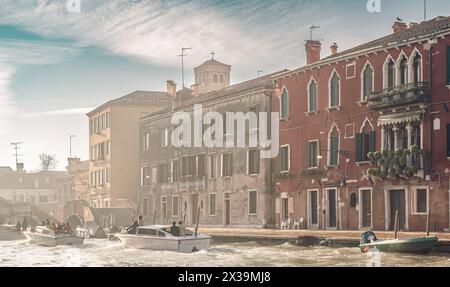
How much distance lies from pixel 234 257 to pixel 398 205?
A: 6.18 meters

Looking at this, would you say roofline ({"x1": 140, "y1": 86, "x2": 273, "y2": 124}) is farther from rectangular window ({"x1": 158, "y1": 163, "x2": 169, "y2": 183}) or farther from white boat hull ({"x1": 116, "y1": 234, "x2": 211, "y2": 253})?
white boat hull ({"x1": 116, "y1": 234, "x2": 211, "y2": 253})

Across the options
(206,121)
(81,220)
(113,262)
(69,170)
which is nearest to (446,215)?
(113,262)

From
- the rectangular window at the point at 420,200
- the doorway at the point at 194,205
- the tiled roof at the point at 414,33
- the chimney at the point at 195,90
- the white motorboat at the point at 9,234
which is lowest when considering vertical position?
the white motorboat at the point at 9,234

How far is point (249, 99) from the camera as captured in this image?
31672 mm

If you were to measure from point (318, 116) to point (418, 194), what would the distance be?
18.5ft

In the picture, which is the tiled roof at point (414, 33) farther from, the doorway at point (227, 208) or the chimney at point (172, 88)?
the chimney at point (172, 88)

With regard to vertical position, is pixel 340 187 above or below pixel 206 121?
below

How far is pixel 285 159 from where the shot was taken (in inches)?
1174

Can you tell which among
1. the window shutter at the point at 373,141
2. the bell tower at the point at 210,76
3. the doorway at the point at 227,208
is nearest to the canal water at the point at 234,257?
the window shutter at the point at 373,141

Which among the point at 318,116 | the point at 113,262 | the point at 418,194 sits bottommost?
the point at 113,262

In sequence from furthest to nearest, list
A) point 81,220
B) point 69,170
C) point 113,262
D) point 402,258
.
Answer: point 69,170 < point 81,220 < point 113,262 < point 402,258

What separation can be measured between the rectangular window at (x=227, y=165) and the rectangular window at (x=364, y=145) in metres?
8.67

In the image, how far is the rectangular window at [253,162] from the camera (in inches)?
1233
